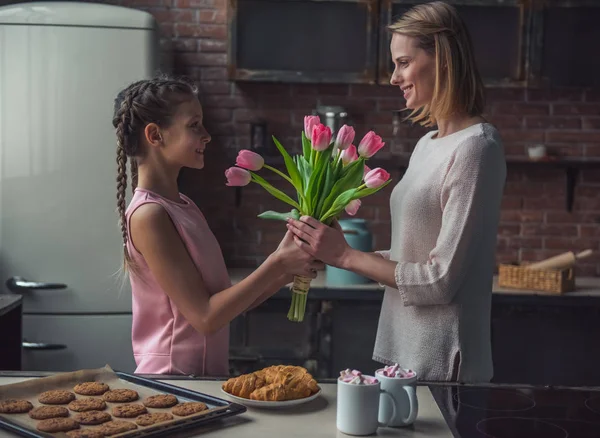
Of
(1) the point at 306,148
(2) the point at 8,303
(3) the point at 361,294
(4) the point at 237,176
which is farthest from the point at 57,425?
(3) the point at 361,294

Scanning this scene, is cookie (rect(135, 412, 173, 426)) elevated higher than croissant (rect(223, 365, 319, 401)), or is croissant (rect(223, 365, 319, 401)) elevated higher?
croissant (rect(223, 365, 319, 401))

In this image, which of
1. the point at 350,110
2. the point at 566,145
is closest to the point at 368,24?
the point at 350,110

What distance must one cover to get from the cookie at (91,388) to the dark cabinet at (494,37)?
8.12ft

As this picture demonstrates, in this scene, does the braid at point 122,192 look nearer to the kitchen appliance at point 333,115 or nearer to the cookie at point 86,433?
the cookie at point 86,433

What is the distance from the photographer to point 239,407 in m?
1.51

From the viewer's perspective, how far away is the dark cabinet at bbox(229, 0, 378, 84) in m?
3.79

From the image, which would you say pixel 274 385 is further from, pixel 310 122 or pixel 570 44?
pixel 570 44

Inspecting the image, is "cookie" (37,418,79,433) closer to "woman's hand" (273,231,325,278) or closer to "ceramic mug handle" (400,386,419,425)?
"ceramic mug handle" (400,386,419,425)

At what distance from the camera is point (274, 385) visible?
5.13 ft

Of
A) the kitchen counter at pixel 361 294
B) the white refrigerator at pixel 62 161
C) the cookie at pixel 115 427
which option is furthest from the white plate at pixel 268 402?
the white refrigerator at pixel 62 161

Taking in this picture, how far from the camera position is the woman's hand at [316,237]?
192cm

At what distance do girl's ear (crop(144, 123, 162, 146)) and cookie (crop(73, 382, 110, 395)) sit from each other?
1.99ft

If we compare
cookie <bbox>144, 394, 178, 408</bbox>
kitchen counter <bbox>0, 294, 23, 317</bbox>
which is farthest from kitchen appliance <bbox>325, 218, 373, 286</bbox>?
cookie <bbox>144, 394, 178, 408</bbox>

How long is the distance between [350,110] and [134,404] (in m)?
2.73
